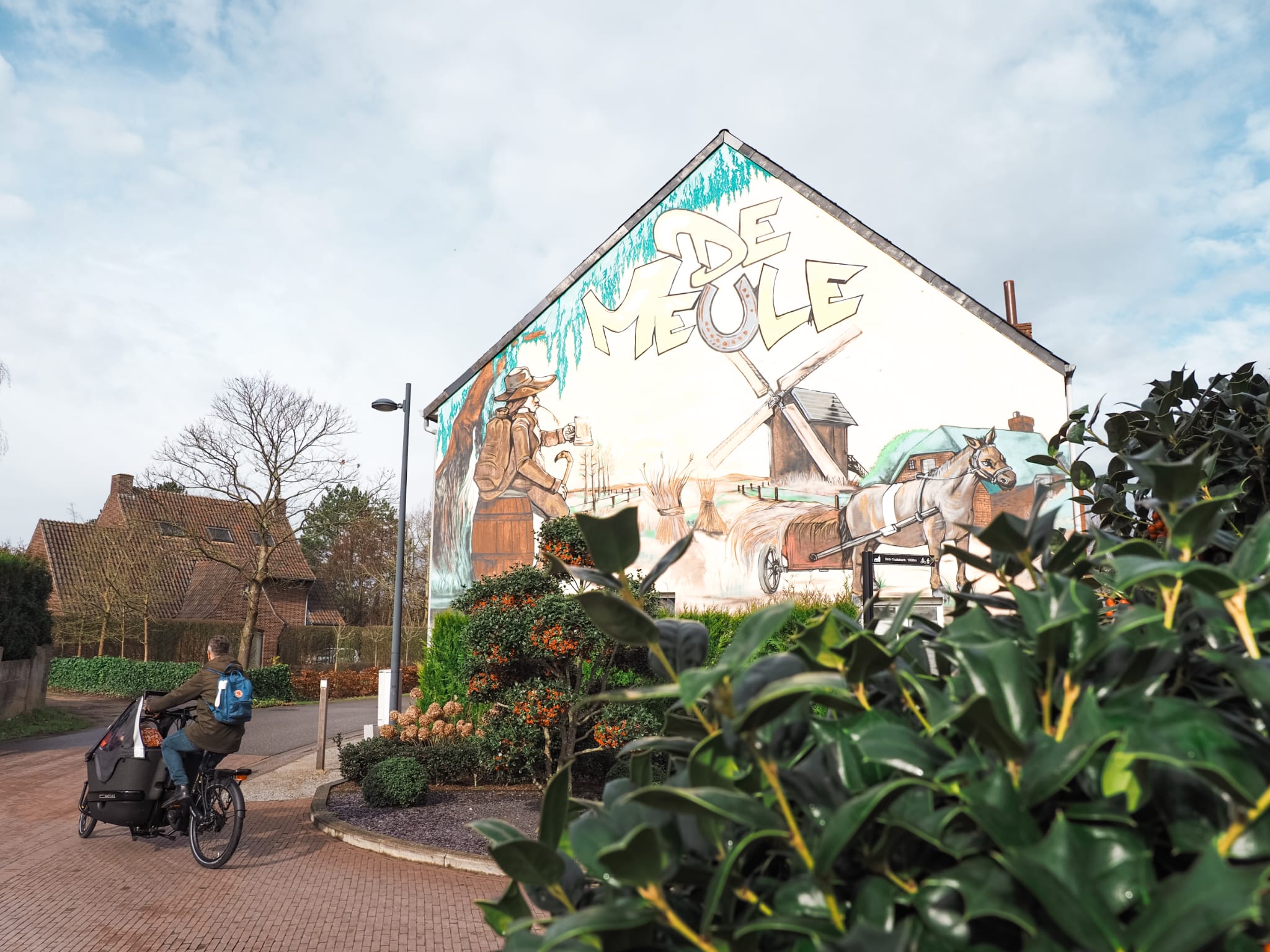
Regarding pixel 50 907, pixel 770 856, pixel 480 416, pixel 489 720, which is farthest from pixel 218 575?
pixel 770 856

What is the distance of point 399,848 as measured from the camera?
25.6ft

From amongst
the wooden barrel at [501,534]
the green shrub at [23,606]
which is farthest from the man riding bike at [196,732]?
the green shrub at [23,606]

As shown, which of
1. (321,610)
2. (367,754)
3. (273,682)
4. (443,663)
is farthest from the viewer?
(321,610)

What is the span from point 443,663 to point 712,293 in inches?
363

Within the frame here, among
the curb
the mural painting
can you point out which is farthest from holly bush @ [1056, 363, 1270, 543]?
the mural painting

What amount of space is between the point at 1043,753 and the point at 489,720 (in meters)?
10.1

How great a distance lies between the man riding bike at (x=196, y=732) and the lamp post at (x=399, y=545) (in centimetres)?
732

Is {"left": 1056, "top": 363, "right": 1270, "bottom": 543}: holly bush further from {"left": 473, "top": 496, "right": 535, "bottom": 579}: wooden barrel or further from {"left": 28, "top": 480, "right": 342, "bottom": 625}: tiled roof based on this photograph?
{"left": 28, "top": 480, "right": 342, "bottom": 625}: tiled roof

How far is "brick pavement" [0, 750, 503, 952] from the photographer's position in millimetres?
5633

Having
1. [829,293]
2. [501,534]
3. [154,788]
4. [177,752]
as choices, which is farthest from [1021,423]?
[154,788]

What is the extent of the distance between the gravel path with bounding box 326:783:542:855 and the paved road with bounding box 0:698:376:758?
19.9ft

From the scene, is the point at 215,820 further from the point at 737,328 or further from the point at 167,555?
the point at 167,555

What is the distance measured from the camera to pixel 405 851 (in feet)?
Answer: 25.5

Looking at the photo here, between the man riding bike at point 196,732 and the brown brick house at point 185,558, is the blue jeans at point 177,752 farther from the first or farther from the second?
the brown brick house at point 185,558
